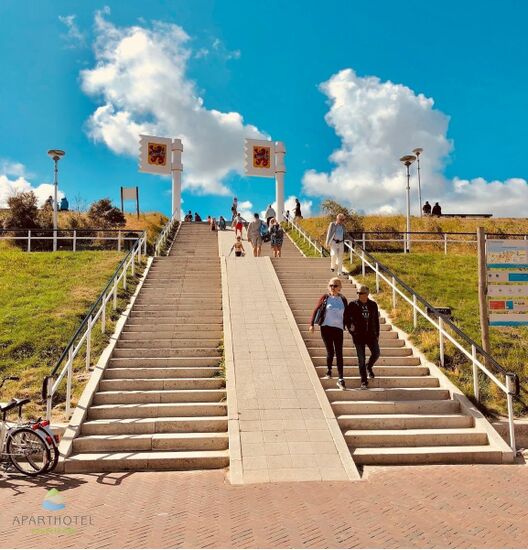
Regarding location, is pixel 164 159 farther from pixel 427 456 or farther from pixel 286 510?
pixel 286 510

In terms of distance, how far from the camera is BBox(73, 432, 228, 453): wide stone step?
6797mm

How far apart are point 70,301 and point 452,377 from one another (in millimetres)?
8948

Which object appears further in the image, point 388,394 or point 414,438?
point 388,394

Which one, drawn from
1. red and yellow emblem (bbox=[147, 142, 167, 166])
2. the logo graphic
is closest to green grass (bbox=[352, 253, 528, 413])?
the logo graphic

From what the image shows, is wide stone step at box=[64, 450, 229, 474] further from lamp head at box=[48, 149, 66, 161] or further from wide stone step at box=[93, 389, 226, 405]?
lamp head at box=[48, 149, 66, 161]

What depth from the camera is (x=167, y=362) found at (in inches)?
361

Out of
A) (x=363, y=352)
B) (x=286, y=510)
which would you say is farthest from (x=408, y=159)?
(x=286, y=510)

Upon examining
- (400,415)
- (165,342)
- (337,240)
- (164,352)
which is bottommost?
(400,415)

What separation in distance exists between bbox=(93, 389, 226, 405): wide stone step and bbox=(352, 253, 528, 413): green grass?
4.23m

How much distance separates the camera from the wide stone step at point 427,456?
656 cm

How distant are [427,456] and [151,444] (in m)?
3.72

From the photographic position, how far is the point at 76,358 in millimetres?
9438

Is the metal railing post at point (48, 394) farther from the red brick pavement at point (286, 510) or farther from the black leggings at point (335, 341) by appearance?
the black leggings at point (335, 341)

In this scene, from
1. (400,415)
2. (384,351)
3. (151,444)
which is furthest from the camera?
(384,351)
